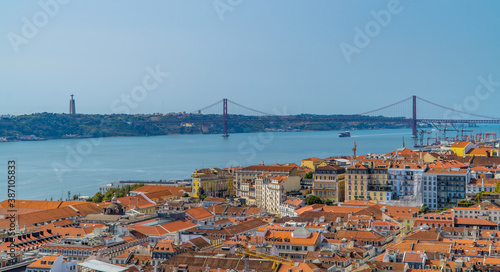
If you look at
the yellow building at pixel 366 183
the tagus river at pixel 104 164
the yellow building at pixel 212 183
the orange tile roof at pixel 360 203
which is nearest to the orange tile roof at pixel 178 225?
the orange tile roof at pixel 360 203

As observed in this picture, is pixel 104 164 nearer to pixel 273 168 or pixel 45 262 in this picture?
pixel 273 168

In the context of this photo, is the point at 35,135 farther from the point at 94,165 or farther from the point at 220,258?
the point at 220,258

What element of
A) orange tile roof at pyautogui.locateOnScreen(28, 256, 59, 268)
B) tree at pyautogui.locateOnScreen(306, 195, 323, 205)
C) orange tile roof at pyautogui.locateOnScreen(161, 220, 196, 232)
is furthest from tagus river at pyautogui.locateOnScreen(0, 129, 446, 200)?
orange tile roof at pyautogui.locateOnScreen(28, 256, 59, 268)

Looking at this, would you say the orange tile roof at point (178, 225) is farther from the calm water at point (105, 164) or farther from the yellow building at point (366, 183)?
the calm water at point (105, 164)

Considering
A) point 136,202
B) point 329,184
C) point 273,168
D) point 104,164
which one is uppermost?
point 273,168

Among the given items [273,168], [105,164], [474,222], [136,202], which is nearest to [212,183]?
[273,168]
